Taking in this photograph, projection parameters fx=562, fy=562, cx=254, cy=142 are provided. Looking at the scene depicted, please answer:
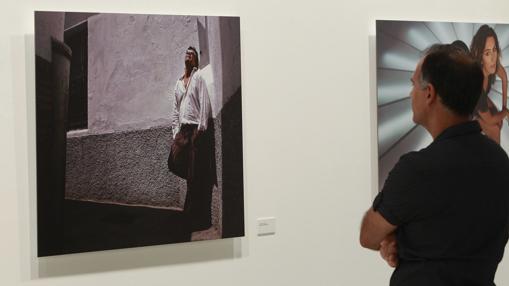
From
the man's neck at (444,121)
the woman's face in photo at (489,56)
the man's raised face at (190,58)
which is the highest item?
the woman's face in photo at (489,56)

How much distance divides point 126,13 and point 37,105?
1.62ft

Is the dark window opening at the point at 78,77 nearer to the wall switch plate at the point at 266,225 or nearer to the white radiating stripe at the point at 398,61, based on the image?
the wall switch plate at the point at 266,225

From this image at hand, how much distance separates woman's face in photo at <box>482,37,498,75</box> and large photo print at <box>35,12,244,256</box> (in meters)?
1.32

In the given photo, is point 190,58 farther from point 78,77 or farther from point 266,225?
point 266,225

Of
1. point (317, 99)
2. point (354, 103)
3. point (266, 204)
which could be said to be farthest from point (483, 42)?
point (266, 204)

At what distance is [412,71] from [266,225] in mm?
1022

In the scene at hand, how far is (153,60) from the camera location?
223 centimetres

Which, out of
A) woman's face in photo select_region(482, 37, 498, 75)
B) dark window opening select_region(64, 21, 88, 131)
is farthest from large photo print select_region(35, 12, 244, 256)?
woman's face in photo select_region(482, 37, 498, 75)

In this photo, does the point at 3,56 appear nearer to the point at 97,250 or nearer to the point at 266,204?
the point at 97,250

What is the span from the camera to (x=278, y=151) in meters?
2.53

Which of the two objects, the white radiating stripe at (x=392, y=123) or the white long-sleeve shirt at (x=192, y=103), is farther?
the white radiating stripe at (x=392, y=123)

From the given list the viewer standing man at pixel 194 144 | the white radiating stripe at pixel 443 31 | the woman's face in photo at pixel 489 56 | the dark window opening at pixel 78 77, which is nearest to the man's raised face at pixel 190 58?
the viewer standing man at pixel 194 144

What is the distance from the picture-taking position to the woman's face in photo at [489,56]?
284cm

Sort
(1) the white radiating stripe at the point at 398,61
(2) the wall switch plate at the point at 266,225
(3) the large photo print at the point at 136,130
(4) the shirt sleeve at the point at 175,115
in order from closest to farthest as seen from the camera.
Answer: (3) the large photo print at the point at 136,130, (4) the shirt sleeve at the point at 175,115, (2) the wall switch plate at the point at 266,225, (1) the white radiating stripe at the point at 398,61
